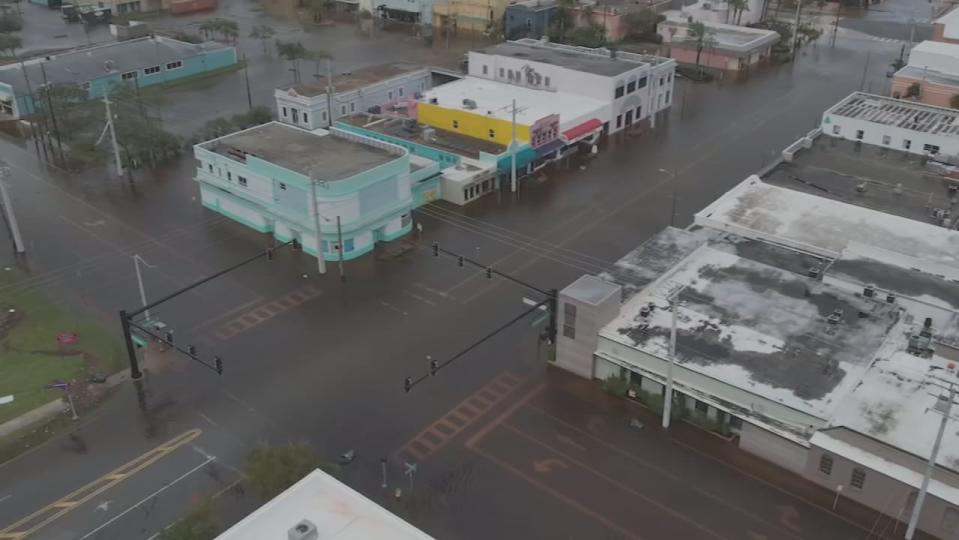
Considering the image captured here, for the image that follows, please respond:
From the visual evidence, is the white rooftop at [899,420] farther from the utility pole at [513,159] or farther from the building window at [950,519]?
the utility pole at [513,159]

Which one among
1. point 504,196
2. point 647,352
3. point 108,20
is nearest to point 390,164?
point 504,196

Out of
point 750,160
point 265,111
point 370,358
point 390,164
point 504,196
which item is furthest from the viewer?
point 265,111

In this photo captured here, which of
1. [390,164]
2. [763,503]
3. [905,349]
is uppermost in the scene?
[390,164]

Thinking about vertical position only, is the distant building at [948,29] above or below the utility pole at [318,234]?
above


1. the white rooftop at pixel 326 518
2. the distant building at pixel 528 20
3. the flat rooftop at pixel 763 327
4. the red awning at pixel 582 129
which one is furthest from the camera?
the distant building at pixel 528 20

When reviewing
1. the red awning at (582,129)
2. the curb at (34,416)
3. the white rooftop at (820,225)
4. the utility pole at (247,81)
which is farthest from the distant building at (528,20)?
the curb at (34,416)

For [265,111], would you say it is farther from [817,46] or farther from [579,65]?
[817,46]

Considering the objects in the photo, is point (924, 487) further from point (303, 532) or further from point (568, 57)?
point (568, 57)
